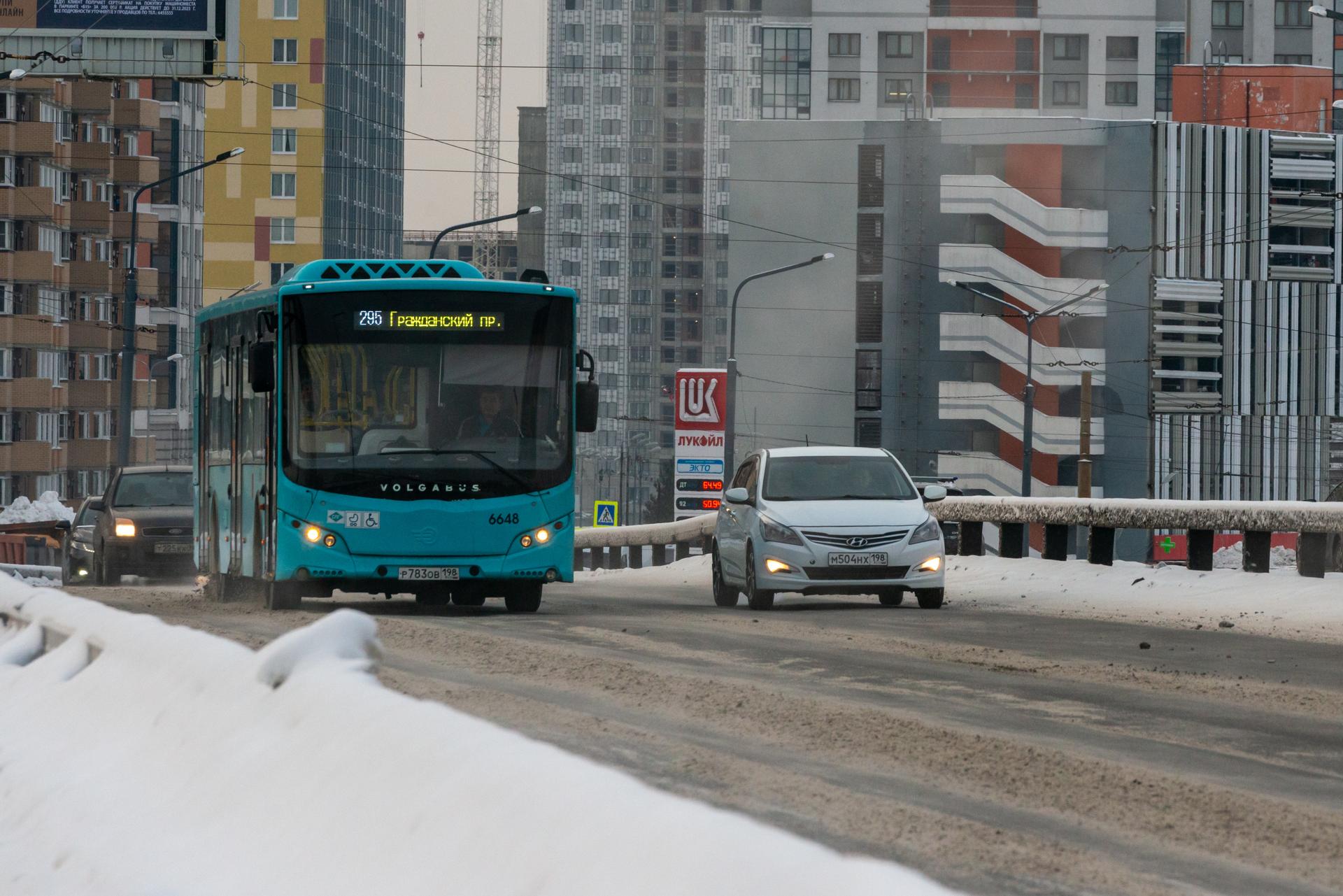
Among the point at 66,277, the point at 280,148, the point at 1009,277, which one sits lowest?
the point at 66,277

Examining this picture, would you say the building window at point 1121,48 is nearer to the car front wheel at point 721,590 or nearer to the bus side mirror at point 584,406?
the car front wheel at point 721,590

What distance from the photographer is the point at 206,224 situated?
13388 cm

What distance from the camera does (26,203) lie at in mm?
83312

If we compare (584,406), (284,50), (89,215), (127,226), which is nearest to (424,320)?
(584,406)

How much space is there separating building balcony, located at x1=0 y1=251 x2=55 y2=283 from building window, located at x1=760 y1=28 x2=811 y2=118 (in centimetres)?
4345

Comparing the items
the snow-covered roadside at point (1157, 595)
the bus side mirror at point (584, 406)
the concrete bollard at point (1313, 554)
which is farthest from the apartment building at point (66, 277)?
the concrete bollard at point (1313, 554)

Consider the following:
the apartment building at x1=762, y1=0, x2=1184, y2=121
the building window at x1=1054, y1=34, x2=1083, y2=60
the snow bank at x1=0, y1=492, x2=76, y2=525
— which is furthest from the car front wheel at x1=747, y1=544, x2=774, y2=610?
the building window at x1=1054, y1=34, x2=1083, y2=60

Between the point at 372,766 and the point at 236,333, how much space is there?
15651mm

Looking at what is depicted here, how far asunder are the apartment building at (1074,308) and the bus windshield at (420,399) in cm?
7953

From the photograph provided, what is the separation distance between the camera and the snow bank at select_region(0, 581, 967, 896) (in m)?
3.13

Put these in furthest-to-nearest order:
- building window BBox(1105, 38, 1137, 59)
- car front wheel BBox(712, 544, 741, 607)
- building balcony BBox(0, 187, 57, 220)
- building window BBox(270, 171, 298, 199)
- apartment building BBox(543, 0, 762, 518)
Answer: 1. apartment building BBox(543, 0, 762, 518)
2. building window BBox(270, 171, 298, 199)
3. building window BBox(1105, 38, 1137, 59)
4. building balcony BBox(0, 187, 57, 220)
5. car front wheel BBox(712, 544, 741, 607)

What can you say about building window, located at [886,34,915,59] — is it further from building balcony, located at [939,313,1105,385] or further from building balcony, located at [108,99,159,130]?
building balcony, located at [108,99,159,130]

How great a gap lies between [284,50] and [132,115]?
38.8m

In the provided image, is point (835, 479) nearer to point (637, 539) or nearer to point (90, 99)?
point (637, 539)
